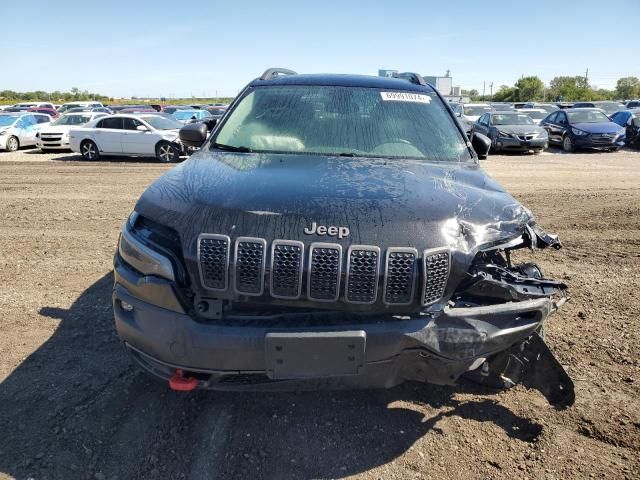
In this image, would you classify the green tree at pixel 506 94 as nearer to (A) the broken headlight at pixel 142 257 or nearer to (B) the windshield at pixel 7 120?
(B) the windshield at pixel 7 120

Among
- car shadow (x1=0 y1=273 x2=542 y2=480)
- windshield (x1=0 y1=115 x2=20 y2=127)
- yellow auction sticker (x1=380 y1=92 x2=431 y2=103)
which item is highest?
yellow auction sticker (x1=380 y1=92 x2=431 y2=103)

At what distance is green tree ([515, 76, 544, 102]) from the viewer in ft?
220

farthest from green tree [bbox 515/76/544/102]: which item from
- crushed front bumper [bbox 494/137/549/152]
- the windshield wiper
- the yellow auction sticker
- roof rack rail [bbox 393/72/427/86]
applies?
the windshield wiper

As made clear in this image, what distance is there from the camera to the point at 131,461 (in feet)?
7.96

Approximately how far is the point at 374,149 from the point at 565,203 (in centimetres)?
638

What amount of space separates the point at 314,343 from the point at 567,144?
19.2 meters

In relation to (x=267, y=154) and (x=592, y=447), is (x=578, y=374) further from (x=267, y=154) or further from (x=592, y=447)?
(x=267, y=154)

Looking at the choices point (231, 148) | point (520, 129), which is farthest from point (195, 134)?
point (520, 129)

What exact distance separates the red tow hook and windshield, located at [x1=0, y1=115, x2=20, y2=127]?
20.2 m

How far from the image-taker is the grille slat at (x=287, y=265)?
2193 millimetres

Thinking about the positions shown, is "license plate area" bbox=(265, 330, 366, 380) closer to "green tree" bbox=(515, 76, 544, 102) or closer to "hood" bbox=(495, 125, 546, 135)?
"hood" bbox=(495, 125, 546, 135)

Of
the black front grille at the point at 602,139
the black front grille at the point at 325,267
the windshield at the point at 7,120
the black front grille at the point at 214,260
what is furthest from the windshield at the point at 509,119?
the windshield at the point at 7,120

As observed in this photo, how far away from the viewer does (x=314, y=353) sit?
84.7 inches

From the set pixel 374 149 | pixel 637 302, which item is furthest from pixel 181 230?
pixel 637 302
